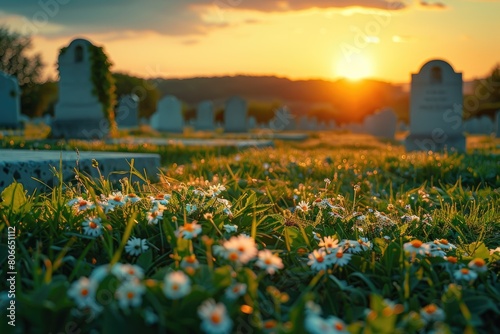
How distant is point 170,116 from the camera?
22438mm

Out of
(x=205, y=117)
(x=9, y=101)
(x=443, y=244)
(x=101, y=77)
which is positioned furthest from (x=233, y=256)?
(x=205, y=117)

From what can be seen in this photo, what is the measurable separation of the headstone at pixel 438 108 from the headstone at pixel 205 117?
1867 cm

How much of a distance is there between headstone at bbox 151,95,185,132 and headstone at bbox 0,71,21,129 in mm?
6268

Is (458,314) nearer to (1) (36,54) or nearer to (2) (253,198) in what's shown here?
(2) (253,198)

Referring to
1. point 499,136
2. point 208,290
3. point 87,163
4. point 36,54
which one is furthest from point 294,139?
point 36,54

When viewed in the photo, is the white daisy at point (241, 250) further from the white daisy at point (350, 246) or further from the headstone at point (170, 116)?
the headstone at point (170, 116)

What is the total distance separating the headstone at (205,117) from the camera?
99.2 ft

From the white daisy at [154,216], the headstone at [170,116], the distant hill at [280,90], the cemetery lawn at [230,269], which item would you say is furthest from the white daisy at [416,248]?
the distant hill at [280,90]

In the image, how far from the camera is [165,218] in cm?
224

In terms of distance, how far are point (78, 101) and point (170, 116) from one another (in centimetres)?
929

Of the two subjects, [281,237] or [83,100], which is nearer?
[281,237]

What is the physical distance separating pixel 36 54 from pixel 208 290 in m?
35.8

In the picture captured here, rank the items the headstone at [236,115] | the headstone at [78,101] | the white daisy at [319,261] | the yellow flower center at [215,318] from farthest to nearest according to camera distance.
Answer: the headstone at [236,115]
the headstone at [78,101]
the white daisy at [319,261]
the yellow flower center at [215,318]

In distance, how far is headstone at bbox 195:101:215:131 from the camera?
99.2 ft
